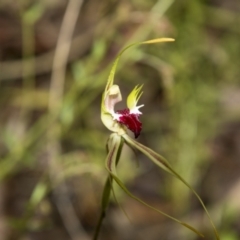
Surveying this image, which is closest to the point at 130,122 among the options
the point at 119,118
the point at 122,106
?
the point at 119,118

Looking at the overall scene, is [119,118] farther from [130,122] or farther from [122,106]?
[122,106]

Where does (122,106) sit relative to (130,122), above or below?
above

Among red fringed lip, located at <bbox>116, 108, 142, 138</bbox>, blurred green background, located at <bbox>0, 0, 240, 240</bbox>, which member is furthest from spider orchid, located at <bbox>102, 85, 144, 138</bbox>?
blurred green background, located at <bbox>0, 0, 240, 240</bbox>

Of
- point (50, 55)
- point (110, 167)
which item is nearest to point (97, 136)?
point (50, 55)

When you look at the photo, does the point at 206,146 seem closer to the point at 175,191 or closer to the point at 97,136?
the point at 175,191

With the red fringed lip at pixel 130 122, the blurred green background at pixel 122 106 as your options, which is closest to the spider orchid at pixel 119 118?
the red fringed lip at pixel 130 122

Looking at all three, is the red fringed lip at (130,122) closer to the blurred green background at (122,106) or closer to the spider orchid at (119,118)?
the spider orchid at (119,118)

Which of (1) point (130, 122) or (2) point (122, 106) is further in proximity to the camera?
(2) point (122, 106)

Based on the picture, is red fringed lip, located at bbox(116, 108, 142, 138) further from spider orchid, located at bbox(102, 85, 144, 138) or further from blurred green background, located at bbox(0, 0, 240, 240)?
blurred green background, located at bbox(0, 0, 240, 240)
